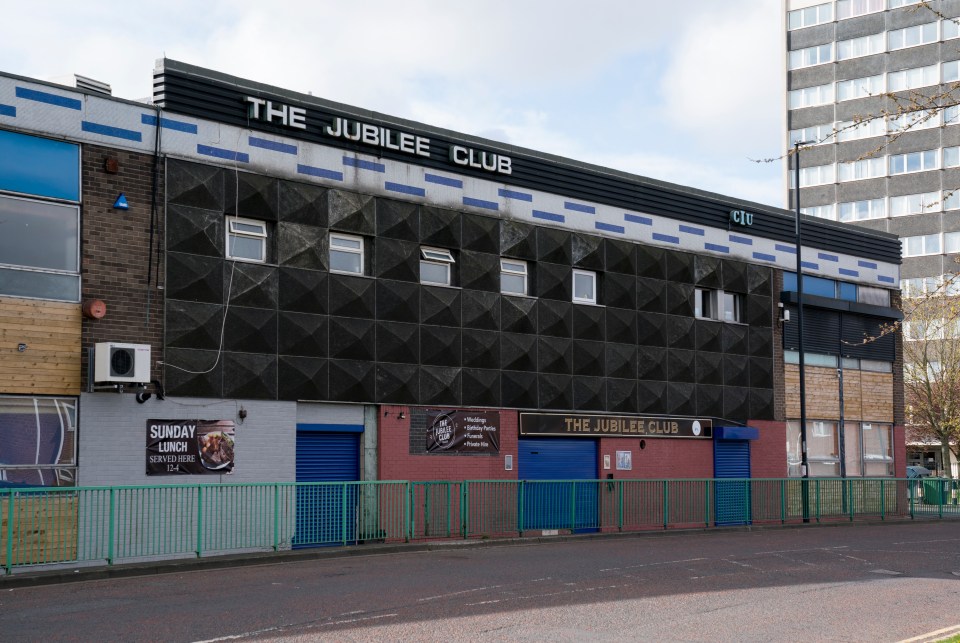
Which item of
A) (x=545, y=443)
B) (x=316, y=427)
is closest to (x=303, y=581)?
(x=316, y=427)

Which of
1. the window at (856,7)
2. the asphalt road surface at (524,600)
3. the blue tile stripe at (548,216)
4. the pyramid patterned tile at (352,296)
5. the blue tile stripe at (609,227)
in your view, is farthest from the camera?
the window at (856,7)

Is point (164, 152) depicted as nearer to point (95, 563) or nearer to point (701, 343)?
point (95, 563)

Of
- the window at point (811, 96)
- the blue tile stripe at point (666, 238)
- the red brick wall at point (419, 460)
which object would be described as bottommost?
the red brick wall at point (419, 460)

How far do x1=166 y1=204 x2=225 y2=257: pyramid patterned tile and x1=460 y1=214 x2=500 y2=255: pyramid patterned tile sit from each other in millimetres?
6256

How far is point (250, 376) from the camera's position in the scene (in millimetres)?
22750

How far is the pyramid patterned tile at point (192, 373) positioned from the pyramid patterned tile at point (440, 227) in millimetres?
5853

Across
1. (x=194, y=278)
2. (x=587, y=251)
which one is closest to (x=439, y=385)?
(x=587, y=251)

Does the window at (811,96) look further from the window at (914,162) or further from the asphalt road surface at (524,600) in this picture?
the asphalt road surface at (524,600)

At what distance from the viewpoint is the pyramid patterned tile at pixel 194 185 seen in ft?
71.5

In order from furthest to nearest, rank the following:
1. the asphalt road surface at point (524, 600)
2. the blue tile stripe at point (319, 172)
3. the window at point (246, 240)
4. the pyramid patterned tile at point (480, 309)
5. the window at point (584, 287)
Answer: the window at point (584, 287)
the pyramid patterned tile at point (480, 309)
the blue tile stripe at point (319, 172)
the window at point (246, 240)
the asphalt road surface at point (524, 600)

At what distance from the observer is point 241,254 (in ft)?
75.6

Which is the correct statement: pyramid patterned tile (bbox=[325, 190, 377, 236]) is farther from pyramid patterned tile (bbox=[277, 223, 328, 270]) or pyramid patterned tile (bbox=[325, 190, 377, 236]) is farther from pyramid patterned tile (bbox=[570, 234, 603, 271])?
pyramid patterned tile (bbox=[570, 234, 603, 271])

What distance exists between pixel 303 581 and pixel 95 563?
13.1 feet

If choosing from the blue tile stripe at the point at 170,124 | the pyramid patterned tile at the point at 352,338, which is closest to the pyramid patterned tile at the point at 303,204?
the pyramid patterned tile at the point at 352,338
